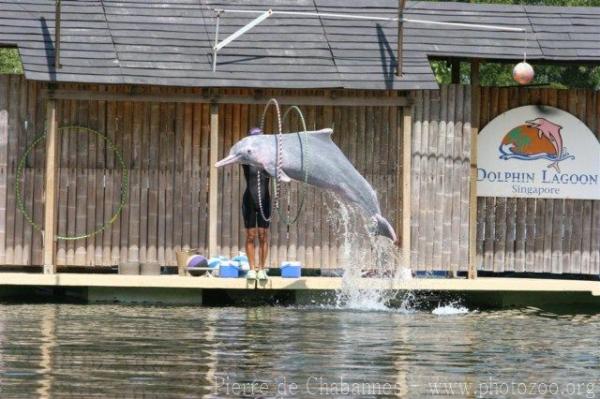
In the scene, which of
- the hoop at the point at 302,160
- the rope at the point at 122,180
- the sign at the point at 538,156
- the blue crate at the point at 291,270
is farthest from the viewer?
the sign at the point at 538,156

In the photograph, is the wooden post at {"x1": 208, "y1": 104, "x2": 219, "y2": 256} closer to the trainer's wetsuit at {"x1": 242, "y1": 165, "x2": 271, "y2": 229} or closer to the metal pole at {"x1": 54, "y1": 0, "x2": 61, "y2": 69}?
the trainer's wetsuit at {"x1": 242, "y1": 165, "x2": 271, "y2": 229}

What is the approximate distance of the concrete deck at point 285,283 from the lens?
773 inches

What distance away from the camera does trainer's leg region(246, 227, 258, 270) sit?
20.0 metres

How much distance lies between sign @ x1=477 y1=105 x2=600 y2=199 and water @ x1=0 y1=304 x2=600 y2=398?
2371 mm

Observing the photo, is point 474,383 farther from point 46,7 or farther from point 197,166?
point 46,7

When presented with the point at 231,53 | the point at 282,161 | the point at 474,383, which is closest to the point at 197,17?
the point at 231,53

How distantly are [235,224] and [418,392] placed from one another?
8.32 metres

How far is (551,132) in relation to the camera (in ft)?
71.8

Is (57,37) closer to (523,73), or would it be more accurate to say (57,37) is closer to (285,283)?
(285,283)

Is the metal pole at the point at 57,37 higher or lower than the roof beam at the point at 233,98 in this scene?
higher

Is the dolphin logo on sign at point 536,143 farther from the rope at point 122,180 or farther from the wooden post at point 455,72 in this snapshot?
the rope at point 122,180

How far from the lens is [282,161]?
19828 mm

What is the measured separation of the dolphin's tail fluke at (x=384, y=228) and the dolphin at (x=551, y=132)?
303cm

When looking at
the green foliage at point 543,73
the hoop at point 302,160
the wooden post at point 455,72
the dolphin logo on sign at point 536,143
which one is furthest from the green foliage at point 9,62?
the dolphin logo on sign at point 536,143
